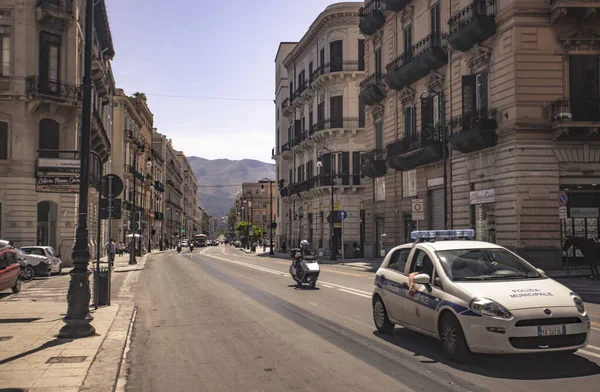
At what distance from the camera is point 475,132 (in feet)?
93.4

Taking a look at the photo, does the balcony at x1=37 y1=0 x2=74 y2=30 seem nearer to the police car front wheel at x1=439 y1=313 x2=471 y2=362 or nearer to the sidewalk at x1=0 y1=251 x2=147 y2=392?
the sidewalk at x1=0 y1=251 x2=147 y2=392

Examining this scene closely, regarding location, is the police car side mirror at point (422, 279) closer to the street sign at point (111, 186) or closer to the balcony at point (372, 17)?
the street sign at point (111, 186)

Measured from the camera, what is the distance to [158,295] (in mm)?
19422

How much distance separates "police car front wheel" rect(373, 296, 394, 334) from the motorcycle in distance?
367 inches

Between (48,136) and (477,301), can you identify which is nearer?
(477,301)

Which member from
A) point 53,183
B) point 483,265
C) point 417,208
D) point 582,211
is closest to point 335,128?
point 417,208

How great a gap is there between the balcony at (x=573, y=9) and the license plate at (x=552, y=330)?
22.5 meters

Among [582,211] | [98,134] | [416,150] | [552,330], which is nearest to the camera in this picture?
[552,330]

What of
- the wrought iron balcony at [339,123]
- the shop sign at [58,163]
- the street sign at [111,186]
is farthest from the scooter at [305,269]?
the wrought iron balcony at [339,123]

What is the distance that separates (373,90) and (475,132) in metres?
→ 15.9

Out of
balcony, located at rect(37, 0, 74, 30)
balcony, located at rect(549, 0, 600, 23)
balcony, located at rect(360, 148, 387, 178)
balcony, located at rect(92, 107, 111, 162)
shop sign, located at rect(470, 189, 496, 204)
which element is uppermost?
balcony, located at rect(37, 0, 74, 30)

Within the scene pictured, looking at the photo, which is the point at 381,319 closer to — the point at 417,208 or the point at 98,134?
the point at 417,208

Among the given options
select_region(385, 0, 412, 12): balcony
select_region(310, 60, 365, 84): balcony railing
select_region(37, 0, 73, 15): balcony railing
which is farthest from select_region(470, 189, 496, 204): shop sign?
select_region(310, 60, 365, 84): balcony railing

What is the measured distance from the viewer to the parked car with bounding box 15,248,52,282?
2673 cm
